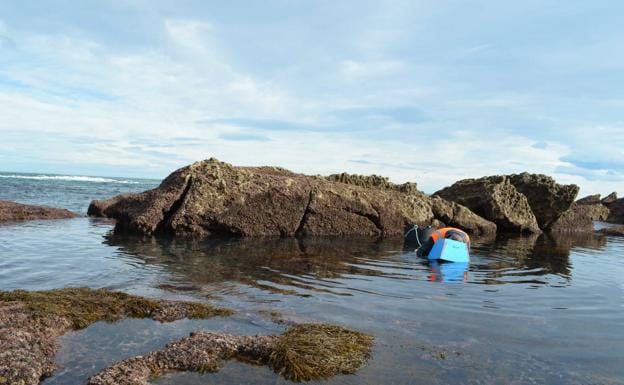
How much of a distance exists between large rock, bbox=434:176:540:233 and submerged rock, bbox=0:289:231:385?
22332 millimetres

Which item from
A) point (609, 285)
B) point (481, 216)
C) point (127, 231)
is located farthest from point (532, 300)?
point (481, 216)

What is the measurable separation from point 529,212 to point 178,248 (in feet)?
70.8

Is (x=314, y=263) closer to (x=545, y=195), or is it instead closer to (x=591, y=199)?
(x=545, y=195)

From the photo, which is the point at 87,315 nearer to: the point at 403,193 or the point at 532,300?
the point at 532,300

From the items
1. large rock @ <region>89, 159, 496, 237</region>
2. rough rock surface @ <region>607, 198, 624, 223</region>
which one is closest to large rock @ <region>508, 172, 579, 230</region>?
large rock @ <region>89, 159, 496, 237</region>

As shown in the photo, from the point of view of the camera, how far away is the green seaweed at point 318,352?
582 centimetres

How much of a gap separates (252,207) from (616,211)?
44441mm

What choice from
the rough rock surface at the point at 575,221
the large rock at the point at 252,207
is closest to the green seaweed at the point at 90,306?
the large rock at the point at 252,207

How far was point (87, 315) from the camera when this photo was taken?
7.41 m

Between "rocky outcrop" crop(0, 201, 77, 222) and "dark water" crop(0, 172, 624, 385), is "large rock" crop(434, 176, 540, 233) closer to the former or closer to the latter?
"dark water" crop(0, 172, 624, 385)

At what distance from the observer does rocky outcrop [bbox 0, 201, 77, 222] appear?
2097cm

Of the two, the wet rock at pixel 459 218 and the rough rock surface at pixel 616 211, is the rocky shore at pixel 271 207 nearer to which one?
the wet rock at pixel 459 218

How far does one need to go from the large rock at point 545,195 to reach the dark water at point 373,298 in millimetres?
11757

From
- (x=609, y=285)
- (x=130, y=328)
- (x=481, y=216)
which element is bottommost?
(x=130, y=328)
